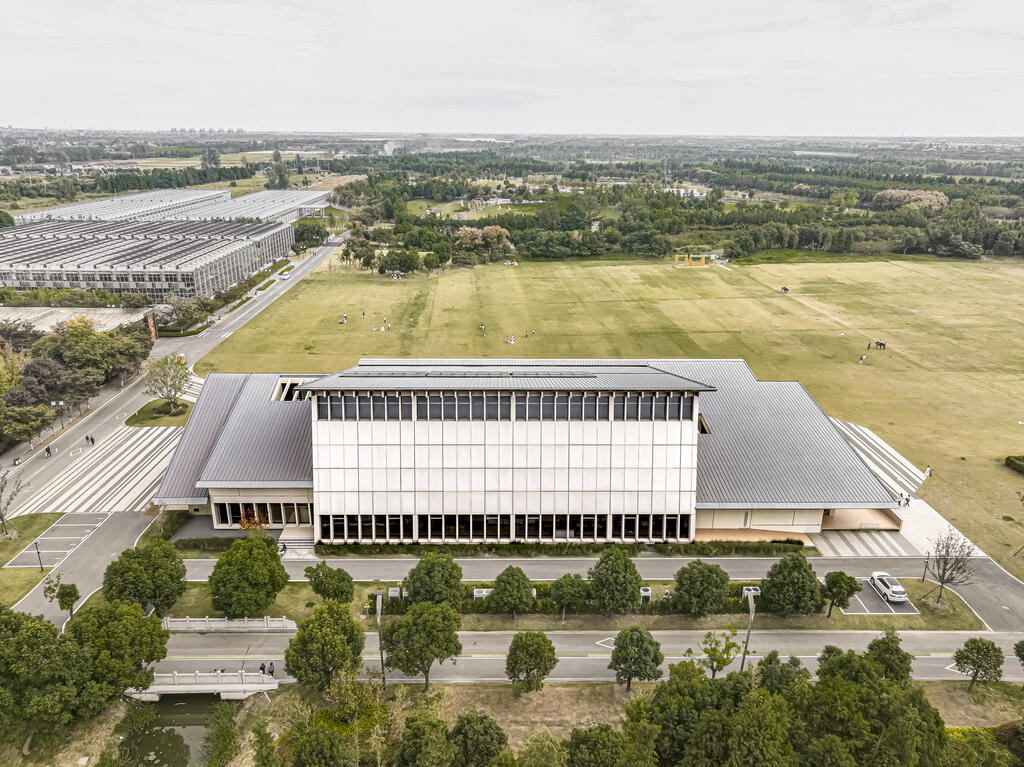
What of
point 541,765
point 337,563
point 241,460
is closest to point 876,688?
point 541,765

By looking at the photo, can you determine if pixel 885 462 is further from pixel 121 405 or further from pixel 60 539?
pixel 121 405

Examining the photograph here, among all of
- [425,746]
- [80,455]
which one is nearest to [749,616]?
[425,746]

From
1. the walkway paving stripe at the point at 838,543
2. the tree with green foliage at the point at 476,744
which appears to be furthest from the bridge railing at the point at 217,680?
the walkway paving stripe at the point at 838,543

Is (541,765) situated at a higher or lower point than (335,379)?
lower

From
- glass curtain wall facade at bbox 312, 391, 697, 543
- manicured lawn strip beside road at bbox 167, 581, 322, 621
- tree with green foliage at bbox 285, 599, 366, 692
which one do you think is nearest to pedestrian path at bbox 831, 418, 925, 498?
glass curtain wall facade at bbox 312, 391, 697, 543

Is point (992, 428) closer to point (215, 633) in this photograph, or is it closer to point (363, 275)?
point (215, 633)

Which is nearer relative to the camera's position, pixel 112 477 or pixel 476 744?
pixel 476 744
